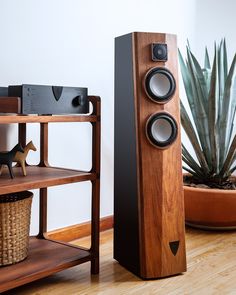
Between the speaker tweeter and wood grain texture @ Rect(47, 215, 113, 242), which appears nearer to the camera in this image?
the speaker tweeter

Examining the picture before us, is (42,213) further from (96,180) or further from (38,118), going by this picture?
(38,118)

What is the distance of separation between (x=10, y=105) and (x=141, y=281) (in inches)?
27.8

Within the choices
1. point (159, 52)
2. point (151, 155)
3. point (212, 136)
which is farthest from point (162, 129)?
point (212, 136)

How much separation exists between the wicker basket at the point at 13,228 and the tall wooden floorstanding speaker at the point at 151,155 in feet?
1.14

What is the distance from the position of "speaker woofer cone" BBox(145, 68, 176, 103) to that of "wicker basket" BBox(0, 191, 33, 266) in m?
0.52

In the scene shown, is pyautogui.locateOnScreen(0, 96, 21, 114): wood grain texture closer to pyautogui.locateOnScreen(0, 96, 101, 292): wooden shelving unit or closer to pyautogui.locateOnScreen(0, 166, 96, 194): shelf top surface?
pyautogui.locateOnScreen(0, 96, 101, 292): wooden shelving unit

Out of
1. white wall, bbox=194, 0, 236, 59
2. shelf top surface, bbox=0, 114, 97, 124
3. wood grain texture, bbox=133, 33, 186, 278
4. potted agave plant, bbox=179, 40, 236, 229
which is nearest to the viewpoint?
shelf top surface, bbox=0, 114, 97, 124

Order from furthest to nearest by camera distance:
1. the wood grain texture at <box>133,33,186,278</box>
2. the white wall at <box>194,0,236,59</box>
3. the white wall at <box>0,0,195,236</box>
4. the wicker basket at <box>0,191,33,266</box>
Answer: the white wall at <box>194,0,236,59</box> → the white wall at <box>0,0,195,236</box> → the wood grain texture at <box>133,33,186,278</box> → the wicker basket at <box>0,191,33,266</box>

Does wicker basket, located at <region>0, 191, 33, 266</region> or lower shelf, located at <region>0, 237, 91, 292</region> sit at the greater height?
wicker basket, located at <region>0, 191, 33, 266</region>

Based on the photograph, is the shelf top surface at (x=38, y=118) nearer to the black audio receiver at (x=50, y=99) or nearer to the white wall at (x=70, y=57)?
the black audio receiver at (x=50, y=99)

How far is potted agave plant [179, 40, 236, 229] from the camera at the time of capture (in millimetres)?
1929

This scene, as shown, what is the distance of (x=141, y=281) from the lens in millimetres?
1410

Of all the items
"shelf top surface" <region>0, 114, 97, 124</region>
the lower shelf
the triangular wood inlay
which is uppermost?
"shelf top surface" <region>0, 114, 97, 124</region>

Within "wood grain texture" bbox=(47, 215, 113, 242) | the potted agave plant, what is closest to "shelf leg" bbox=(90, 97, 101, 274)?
"wood grain texture" bbox=(47, 215, 113, 242)
